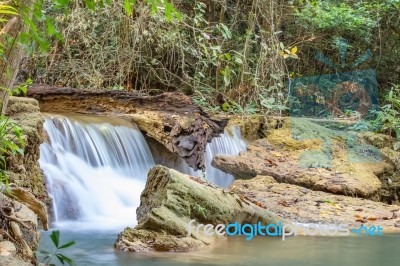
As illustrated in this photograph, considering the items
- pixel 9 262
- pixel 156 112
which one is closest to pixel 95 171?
pixel 156 112

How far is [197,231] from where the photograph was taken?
13.4ft

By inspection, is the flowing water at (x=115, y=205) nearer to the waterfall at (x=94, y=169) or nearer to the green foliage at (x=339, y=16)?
the waterfall at (x=94, y=169)

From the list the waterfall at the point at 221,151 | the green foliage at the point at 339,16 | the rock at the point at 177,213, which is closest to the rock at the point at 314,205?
the rock at the point at 177,213

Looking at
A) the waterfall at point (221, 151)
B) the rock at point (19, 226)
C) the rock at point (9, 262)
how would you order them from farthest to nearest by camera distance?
the waterfall at point (221, 151) < the rock at point (19, 226) < the rock at point (9, 262)

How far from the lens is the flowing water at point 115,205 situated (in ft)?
12.2

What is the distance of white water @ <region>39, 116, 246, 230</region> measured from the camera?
17.4 ft

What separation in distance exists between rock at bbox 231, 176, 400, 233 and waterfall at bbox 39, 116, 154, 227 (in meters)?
1.30

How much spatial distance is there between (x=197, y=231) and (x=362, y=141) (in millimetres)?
5469

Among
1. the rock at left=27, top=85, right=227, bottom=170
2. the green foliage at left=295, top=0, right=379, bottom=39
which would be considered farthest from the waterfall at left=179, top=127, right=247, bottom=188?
the green foliage at left=295, top=0, right=379, bottom=39

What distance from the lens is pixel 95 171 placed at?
6.32 m

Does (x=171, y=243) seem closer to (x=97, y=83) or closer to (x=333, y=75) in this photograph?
(x=97, y=83)

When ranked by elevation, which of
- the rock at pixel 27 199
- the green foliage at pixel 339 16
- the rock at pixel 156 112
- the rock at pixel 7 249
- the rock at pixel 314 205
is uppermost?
the green foliage at pixel 339 16

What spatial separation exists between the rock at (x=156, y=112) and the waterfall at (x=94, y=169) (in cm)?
34

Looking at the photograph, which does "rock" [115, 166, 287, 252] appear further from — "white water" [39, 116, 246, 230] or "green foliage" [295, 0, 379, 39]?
"green foliage" [295, 0, 379, 39]
